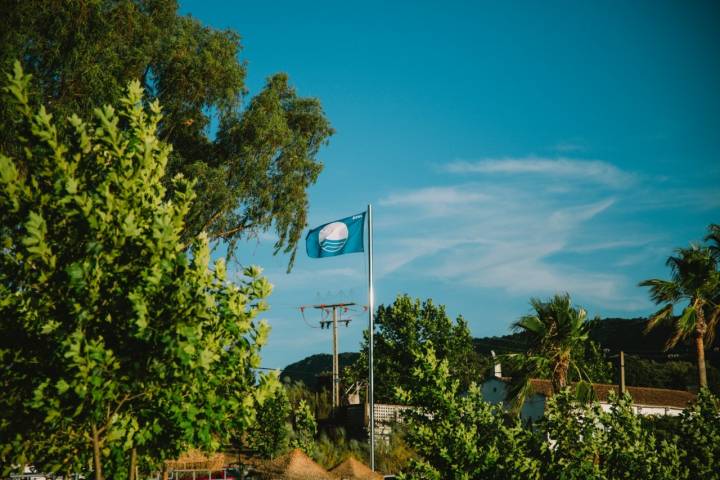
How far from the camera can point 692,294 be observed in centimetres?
2458

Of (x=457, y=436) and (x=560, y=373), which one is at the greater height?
(x=560, y=373)

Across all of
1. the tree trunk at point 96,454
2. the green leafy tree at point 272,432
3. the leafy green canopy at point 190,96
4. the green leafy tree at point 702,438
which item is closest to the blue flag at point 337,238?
the leafy green canopy at point 190,96

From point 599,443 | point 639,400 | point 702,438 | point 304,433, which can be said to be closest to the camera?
point 599,443

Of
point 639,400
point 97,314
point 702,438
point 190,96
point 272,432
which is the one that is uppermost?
point 190,96

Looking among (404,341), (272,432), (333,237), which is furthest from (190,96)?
(404,341)

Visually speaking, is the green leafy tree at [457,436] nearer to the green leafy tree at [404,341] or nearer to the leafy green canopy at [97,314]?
the leafy green canopy at [97,314]

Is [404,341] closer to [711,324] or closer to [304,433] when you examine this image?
[304,433]

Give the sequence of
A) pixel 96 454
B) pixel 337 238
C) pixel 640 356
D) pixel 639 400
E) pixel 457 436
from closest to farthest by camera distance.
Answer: pixel 96 454 < pixel 457 436 < pixel 337 238 < pixel 639 400 < pixel 640 356

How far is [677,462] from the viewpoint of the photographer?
15.5 m

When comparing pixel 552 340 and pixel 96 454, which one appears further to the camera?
pixel 552 340

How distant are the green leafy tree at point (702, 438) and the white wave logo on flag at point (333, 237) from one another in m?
11.7

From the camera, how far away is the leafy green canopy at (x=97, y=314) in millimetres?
6363

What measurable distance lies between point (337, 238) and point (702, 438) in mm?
12438

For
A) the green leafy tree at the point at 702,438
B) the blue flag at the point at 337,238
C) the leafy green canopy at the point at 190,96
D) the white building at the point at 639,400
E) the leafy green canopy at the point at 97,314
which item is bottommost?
the white building at the point at 639,400
